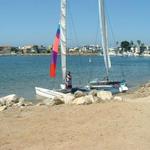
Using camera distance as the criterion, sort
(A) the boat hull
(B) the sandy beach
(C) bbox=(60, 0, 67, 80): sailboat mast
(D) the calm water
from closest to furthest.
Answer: (B) the sandy beach
(A) the boat hull
(C) bbox=(60, 0, 67, 80): sailboat mast
(D) the calm water

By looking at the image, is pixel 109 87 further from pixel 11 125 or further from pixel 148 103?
pixel 11 125

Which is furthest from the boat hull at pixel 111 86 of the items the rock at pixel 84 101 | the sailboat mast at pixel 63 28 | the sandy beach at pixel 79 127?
the sandy beach at pixel 79 127

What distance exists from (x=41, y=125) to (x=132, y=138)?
324 centimetres

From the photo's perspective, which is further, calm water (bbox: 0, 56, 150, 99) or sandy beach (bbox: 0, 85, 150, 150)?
calm water (bbox: 0, 56, 150, 99)

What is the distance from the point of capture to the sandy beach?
11570 mm

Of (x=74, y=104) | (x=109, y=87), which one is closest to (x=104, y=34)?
(x=109, y=87)

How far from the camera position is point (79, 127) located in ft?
44.3

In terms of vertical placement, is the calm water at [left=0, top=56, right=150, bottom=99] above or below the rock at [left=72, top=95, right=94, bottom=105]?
below

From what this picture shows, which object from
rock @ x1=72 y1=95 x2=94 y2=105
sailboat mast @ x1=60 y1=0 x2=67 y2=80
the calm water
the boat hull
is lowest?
the calm water

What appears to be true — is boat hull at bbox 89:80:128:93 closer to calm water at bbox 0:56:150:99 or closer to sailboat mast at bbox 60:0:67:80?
sailboat mast at bbox 60:0:67:80

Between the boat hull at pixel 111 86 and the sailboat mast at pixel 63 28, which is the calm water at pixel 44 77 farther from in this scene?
the boat hull at pixel 111 86

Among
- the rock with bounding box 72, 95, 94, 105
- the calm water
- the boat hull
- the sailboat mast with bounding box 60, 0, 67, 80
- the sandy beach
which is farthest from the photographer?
the calm water

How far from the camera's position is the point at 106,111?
15.6 metres

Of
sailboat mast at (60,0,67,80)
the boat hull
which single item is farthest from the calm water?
the boat hull
